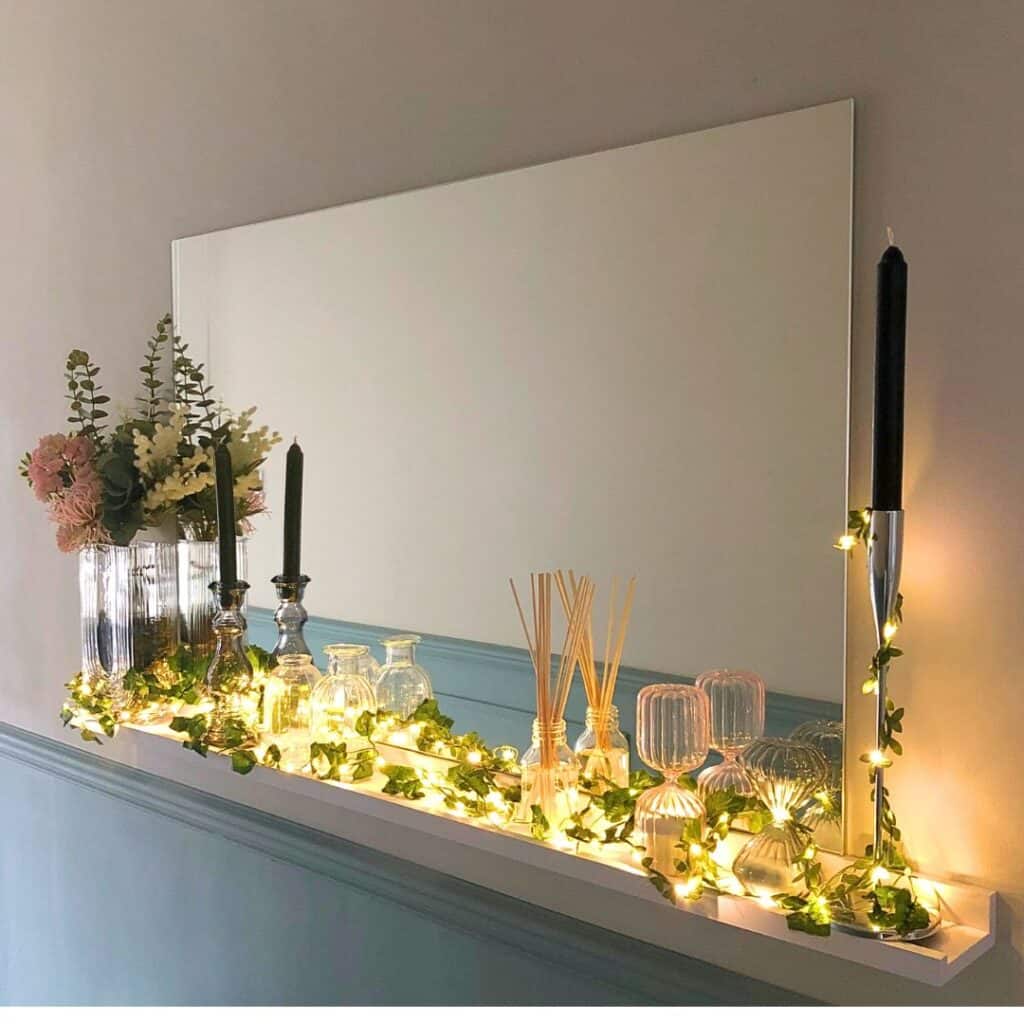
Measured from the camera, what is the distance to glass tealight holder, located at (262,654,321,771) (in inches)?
63.6

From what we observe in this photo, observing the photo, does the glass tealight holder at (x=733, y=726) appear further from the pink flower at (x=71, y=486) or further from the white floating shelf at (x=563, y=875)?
the pink flower at (x=71, y=486)

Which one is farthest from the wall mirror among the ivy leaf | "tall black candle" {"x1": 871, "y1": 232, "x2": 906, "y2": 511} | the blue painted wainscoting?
the ivy leaf

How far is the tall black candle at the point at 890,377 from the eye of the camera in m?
1.07

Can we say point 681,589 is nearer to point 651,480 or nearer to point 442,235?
point 651,480

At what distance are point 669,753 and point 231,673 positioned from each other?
2.34ft

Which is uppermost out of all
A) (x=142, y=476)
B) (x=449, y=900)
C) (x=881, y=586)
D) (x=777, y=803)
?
(x=142, y=476)

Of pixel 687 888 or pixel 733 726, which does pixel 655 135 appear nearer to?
pixel 733 726

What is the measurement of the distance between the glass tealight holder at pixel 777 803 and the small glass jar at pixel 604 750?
14 cm

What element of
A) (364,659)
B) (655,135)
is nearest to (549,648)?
Result: (364,659)

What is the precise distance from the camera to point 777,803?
4.06 ft

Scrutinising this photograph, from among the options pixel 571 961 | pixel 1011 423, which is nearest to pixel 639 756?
pixel 571 961

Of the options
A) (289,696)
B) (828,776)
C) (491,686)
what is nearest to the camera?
(828,776)

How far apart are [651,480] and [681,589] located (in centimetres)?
13

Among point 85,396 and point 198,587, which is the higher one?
point 85,396
